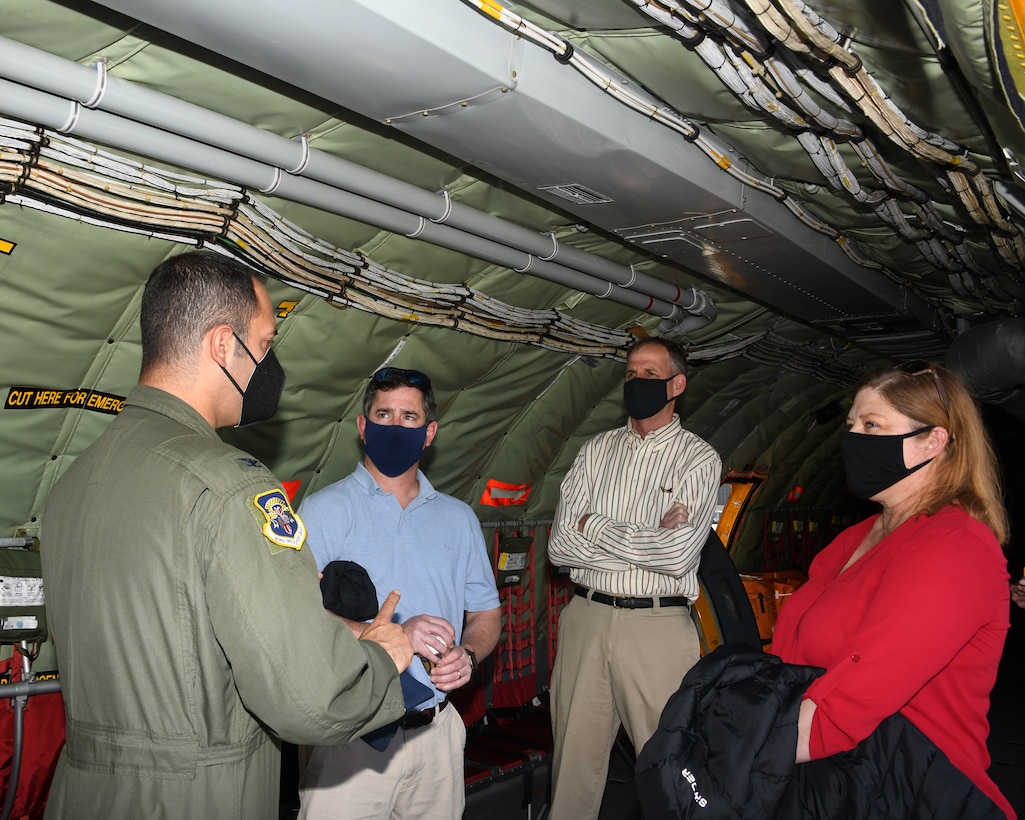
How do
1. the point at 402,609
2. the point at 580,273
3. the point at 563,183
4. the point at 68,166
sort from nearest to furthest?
the point at 68,166
the point at 402,609
the point at 563,183
the point at 580,273

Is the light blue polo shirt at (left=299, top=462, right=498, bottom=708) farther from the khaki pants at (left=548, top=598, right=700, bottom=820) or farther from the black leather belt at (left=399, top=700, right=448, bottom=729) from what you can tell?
the khaki pants at (left=548, top=598, right=700, bottom=820)

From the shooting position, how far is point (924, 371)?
2521mm

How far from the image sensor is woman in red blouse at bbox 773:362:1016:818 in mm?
2002

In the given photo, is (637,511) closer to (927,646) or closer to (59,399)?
(927,646)

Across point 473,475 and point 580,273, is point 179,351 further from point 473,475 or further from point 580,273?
point 473,475

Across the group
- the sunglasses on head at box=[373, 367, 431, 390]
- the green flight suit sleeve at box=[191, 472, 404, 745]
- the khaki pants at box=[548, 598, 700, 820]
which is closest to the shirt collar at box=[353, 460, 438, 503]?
the sunglasses on head at box=[373, 367, 431, 390]

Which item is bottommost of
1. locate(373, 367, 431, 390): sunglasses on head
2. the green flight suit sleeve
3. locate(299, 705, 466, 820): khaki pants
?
locate(299, 705, 466, 820): khaki pants

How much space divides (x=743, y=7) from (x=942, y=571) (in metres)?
1.62

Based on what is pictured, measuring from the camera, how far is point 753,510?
34.1ft

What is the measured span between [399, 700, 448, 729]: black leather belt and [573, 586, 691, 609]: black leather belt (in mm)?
1140

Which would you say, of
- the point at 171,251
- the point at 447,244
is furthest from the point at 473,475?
the point at 171,251

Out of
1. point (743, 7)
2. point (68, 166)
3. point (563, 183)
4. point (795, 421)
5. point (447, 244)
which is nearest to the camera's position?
point (743, 7)

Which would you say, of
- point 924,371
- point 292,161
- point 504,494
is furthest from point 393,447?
point 504,494

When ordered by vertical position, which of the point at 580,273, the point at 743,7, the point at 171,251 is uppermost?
the point at 743,7
